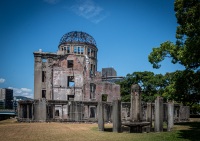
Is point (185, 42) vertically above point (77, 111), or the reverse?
point (185, 42)

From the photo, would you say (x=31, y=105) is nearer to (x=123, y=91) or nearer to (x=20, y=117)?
(x=20, y=117)

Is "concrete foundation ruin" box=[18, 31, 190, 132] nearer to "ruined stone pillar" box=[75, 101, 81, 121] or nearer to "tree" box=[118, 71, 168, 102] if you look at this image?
"ruined stone pillar" box=[75, 101, 81, 121]

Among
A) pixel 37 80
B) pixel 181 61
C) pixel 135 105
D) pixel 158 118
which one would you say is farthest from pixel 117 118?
pixel 37 80

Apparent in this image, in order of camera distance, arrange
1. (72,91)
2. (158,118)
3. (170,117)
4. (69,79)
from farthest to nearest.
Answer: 1. (69,79)
2. (72,91)
3. (170,117)
4. (158,118)

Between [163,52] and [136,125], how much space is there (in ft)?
33.4

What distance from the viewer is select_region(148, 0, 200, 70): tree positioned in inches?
539

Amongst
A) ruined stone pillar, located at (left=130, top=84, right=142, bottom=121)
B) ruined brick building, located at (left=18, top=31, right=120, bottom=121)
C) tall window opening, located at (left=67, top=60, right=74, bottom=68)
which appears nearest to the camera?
ruined stone pillar, located at (left=130, top=84, right=142, bottom=121)

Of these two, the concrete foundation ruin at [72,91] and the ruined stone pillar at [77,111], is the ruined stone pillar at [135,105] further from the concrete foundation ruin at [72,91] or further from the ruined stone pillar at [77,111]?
the ruined stone pillar at [77,111]

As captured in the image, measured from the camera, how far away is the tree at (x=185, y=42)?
13695mm

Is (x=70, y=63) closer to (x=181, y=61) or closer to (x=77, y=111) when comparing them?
(x=77, y=111)

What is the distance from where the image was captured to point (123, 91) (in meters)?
49.8

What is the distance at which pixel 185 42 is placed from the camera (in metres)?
18.6

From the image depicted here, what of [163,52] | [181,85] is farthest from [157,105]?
[163,52]

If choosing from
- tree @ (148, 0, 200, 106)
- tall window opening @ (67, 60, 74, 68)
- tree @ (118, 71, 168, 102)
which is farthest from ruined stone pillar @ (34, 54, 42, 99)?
tree @ (148, 0, 200, 106)
